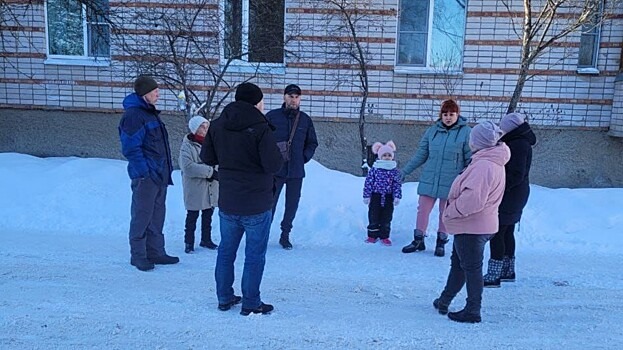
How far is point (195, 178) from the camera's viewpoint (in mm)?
5441

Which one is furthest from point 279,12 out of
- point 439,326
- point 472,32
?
point 439,326

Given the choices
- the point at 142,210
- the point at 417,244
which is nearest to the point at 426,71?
the point at 417,244

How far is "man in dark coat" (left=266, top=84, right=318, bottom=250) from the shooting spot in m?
5.55

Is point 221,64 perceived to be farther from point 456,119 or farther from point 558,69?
point 558,69

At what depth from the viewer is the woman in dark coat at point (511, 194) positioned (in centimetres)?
432

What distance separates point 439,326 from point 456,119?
239cm

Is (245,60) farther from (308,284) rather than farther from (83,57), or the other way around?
(308,284)

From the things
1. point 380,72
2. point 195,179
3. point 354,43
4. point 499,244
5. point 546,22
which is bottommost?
point 499,244

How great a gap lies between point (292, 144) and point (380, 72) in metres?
4.48

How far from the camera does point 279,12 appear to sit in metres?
9.52

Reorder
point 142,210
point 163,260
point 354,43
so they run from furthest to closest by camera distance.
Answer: point 354,43 < point 163,260 < point 142,210

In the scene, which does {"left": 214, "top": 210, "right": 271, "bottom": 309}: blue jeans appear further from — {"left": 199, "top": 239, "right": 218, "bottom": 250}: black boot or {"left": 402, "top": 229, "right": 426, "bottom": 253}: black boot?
{"left": 402, "top": 229, "right": 426, "bottom": 253}: black boot

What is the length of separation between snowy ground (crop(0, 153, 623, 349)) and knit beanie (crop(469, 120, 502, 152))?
1.33 m

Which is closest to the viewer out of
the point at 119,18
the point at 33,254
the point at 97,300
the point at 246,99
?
the point at 246,99
